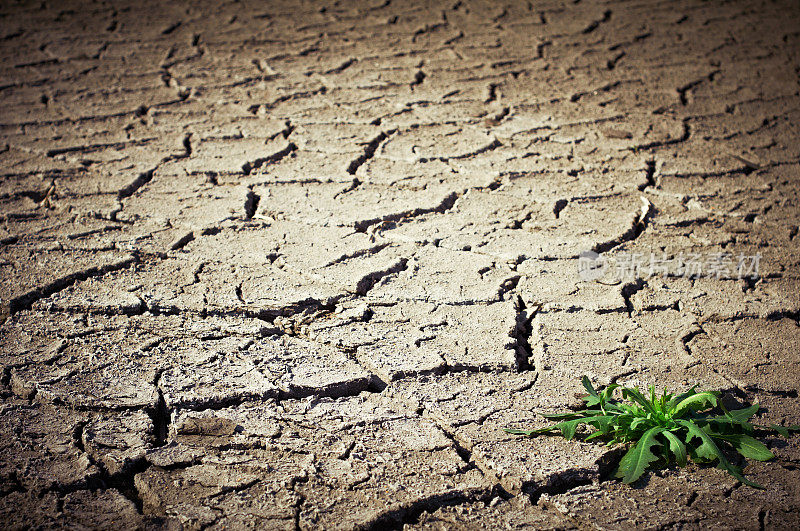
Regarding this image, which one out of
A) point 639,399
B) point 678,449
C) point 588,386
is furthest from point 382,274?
point 678,449

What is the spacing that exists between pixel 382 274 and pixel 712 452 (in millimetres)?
1201

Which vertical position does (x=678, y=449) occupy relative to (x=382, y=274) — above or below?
below

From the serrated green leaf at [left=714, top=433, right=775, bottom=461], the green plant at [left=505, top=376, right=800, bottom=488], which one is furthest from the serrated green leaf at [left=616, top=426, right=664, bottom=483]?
the serrated green leaf at [left=714, top=433, right=775, bottom=461]

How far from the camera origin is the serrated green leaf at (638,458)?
5.24 feet

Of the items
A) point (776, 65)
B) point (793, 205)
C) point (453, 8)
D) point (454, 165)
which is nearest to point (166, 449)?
point (454, 165)

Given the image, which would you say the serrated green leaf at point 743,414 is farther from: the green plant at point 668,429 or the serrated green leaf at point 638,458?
the serrated green leaf at point 638,458

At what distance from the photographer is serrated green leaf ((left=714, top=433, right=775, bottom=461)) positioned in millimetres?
1622

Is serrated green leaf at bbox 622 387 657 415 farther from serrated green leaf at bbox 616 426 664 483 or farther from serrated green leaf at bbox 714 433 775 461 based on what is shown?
serrated green leaf at bbox 714 433 775 461

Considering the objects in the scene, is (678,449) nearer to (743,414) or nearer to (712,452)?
(712,452)

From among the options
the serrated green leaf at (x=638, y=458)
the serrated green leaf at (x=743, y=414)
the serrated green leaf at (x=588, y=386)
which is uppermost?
the serrated green leaf at (x=588, y=386)

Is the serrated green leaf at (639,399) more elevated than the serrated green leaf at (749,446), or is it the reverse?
the serrated green leaf at (639,399)

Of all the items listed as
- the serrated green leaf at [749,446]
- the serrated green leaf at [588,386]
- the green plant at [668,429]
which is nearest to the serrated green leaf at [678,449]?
the green plant at [668,429]

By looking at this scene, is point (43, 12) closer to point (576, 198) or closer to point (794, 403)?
point (576, 198)

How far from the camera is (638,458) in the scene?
1612 mm
